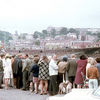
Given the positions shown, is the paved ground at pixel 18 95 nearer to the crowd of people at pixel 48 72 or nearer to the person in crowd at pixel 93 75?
the crowd of people at pixel 48 72

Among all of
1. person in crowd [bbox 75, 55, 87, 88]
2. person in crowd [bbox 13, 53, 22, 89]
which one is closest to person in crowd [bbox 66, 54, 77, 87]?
person in crowd [bbox 75, 55, 87, 88]

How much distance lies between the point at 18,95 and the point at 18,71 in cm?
176

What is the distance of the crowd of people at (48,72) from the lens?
10.7 m

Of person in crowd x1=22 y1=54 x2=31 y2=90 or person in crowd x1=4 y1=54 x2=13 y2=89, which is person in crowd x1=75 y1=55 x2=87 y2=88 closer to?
person in crowd x1=22 y1=54 x2=31 y2=90

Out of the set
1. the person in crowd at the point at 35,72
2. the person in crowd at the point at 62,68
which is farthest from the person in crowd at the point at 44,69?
the person in crowd at the point at 62,68

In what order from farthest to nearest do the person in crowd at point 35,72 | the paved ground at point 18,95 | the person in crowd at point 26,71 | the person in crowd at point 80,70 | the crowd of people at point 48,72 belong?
the person in crowd at point 26,71 < the person in crowd at point 35,72 < the paved ground at point 18,95 < the person in crowd at point 80,70 < the crowd of people at point 48,72

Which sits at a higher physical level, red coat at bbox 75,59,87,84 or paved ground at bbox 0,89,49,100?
red coat at bbox 75,59,87,84

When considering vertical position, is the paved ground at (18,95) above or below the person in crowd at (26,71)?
below

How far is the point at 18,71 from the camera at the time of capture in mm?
13867

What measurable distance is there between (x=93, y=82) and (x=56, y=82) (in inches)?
85.3

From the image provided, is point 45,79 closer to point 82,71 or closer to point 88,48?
point 82,71

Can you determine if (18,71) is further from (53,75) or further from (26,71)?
(53,75)

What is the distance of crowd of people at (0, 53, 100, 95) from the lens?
10747 mm

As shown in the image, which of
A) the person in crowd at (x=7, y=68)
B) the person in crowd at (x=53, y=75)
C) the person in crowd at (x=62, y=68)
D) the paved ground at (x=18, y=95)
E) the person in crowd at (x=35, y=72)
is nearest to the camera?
the paved ground at (x=18, y=95)
